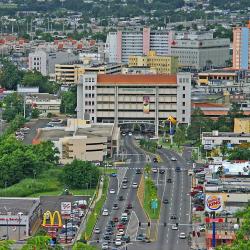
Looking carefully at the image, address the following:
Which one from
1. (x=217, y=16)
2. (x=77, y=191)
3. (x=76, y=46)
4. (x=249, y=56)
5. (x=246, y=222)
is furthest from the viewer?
(x=217, y=16)

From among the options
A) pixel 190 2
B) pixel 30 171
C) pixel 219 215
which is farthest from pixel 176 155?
pixel 190 2

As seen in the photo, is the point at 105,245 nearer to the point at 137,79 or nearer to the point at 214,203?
the point at 214,203

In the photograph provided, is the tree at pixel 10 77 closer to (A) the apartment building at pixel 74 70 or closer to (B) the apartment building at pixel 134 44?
(A) the apartment building at pixel 74 70

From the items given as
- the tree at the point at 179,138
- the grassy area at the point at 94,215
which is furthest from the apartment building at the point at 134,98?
the grassy area at the point at 94,215

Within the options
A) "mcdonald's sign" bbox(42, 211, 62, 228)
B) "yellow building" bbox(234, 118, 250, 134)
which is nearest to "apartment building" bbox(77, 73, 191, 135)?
"yellow building" bbox(234, 118, 250, 134)

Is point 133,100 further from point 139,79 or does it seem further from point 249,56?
point 249,56

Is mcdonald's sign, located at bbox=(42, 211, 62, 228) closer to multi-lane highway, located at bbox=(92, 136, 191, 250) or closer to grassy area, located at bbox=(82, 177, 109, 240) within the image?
grassy area, located at bbox=(82, 177, 109, 240)
